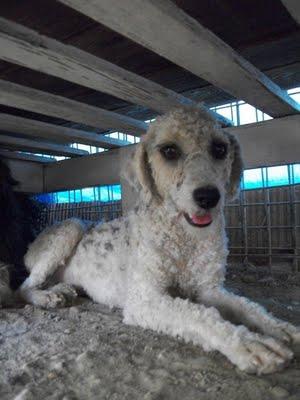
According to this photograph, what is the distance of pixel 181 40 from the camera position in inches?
66.1

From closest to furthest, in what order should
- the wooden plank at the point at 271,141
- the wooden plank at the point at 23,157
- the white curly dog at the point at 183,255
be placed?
1. the white curly dog at the point at 183,255
2. the wooden plank at the point at 271,141
3. the wooden plank at the point at 23,157

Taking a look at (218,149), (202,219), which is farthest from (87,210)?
(202,219)

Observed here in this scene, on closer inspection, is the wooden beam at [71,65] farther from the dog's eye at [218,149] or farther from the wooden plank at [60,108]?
the dog's eye at [218,149]

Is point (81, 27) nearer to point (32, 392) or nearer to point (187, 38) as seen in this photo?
point (187, 38)

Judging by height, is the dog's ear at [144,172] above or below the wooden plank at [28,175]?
below

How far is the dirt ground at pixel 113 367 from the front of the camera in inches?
46.8

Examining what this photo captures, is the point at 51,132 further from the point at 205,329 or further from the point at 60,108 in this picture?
the point at 205,329

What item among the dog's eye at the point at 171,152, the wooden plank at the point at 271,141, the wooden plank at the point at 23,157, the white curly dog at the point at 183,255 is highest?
the wooden plank at the point at 23,157

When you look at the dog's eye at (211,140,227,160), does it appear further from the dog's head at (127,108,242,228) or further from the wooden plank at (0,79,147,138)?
the wooden plank at (0,79,147,138)

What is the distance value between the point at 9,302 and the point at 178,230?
4.22ft

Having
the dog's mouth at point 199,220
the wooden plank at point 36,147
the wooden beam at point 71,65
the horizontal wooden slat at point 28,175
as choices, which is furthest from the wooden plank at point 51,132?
the dog's mouth at point 199,220

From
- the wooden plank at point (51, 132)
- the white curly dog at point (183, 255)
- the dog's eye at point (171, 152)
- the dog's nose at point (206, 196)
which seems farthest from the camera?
the wooden plank at point (51, 132)

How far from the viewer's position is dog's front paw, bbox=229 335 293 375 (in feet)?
4.19

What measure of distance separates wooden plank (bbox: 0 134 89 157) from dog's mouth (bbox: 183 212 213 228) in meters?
1.97
